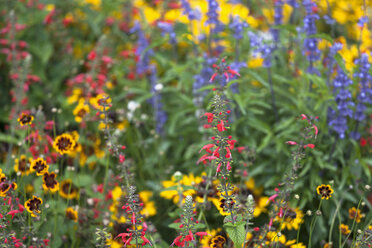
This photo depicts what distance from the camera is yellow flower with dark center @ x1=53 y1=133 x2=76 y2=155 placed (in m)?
2.48

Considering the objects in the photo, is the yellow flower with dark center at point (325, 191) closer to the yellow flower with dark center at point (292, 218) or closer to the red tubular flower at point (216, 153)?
the yellow flower with dark center at point (292, 218)

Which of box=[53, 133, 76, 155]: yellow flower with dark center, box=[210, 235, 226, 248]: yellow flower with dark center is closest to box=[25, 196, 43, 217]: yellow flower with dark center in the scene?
box=[53, 133, 76, 155]: yellow flower with dark center

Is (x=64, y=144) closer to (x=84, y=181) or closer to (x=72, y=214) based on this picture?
(x=72, y=214)

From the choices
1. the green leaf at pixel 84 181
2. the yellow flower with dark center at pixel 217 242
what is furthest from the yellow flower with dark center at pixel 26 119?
the yellow flower with dark center at pixel 217 242

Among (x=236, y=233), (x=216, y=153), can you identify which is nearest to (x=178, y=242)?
(x=236, y=233)

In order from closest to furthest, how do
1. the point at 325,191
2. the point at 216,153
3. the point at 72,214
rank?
1. the point at 216,153
2. the point at 325,191
3. the point at 72,214

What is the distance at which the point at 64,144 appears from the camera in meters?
2.51

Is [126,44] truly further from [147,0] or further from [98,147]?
[98,147]

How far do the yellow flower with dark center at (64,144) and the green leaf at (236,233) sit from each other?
1.06 meters

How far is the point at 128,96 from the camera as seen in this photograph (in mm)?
4152

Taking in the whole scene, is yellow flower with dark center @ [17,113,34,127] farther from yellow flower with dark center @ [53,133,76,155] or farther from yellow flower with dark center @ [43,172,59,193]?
yellow flower with dark center @ [43,172,59,193]

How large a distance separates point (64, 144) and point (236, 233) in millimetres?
1168

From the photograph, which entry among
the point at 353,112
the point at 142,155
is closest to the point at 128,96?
the point at 142,155

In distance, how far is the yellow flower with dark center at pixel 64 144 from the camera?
8.14 ft
